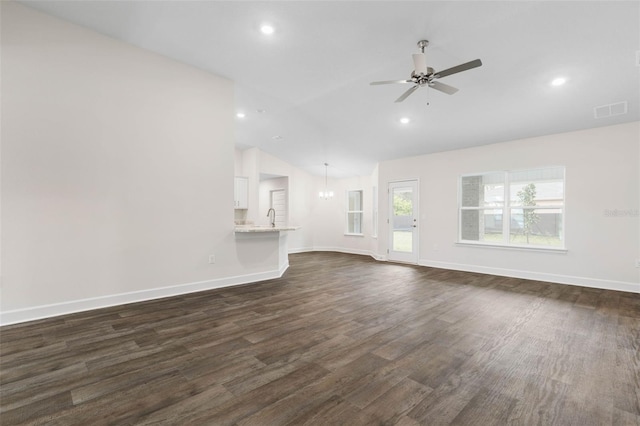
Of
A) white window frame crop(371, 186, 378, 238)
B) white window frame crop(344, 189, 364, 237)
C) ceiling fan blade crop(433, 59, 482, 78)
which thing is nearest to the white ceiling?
ceiling fan blade crop(433, 59, 482, 78)

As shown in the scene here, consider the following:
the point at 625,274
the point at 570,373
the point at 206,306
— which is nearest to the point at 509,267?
the point at 625,274

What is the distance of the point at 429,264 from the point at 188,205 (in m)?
5.37

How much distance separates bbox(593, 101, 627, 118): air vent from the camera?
157 inches

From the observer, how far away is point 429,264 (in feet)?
21.6

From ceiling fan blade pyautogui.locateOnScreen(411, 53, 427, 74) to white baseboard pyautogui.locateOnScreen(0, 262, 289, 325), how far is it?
3926 millimetres

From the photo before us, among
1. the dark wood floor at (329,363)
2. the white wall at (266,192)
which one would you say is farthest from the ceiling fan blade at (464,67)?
the white wall at (266,192)

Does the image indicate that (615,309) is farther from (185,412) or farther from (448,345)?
(185,412)

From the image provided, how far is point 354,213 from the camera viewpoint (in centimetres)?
927

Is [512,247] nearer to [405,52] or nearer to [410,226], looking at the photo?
[410,226]

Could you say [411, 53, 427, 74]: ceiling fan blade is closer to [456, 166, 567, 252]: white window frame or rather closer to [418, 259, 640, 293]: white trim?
[456, 166, 567, 252]: white window frame

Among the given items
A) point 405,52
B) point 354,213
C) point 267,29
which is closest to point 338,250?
point 354,213

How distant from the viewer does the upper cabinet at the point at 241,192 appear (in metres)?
7.41

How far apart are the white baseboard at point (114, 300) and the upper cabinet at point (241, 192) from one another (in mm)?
3011

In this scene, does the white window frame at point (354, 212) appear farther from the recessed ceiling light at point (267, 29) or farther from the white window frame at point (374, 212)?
the recessed ceiling light at point (267, 29)
